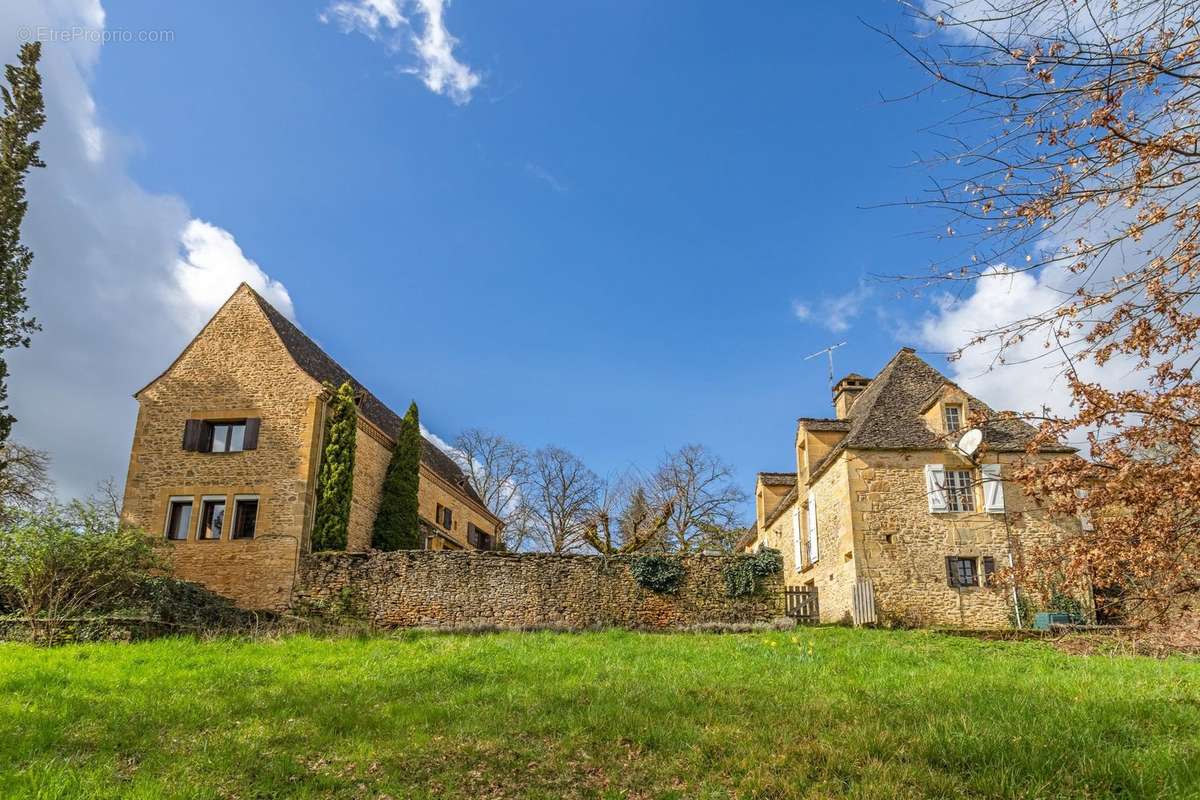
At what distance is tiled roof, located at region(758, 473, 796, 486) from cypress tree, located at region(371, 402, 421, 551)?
45.3ft

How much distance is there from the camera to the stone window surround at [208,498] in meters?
Answer: 22.3

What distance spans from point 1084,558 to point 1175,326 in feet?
8.12

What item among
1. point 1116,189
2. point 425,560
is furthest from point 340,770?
point 425,560

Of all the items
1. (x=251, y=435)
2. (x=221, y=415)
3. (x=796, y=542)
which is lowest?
(x=796, y=542)

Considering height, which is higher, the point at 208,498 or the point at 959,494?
the point at 959,494

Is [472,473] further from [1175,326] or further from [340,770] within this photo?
[1175,326]

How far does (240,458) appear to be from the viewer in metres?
23.2

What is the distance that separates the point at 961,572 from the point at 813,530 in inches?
193

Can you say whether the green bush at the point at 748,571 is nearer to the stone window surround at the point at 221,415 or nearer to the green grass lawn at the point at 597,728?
the green grass lawn at the point at 597,728

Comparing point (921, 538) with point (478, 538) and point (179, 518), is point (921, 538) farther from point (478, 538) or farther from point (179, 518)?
point (179, 518)

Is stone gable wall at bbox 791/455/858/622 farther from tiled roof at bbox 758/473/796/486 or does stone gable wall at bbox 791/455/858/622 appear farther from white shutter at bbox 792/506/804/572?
tiled roof at bbox 758/473/796/486

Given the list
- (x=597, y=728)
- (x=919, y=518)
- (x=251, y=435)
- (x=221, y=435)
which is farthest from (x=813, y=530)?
(x=597, y=728)

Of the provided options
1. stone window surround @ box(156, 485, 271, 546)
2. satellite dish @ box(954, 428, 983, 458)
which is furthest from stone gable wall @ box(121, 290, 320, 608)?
satellite dish @ box(954, 428, 983, 458)

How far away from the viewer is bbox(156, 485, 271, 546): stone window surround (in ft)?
73.2
